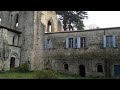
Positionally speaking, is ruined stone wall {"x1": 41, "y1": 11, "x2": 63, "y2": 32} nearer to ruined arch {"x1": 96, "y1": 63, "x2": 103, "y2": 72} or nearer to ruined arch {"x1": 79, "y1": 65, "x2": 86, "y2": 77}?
ruined arch {"x1": 79, "y1": 65, "x2": 86, "y2": 77}

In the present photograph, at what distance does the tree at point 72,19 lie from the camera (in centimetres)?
3366

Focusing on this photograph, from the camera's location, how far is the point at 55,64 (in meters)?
22.5

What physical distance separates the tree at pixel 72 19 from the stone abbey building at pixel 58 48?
740cm

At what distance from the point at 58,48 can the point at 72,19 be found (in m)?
12.6

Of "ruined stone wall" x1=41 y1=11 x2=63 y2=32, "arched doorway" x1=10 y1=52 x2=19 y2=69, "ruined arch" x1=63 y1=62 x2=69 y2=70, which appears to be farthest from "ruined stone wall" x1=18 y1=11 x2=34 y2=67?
"ruined arch" x1=63 y1=62 x2=69 y2=70

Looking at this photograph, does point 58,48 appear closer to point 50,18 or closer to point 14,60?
Result: point 14,60

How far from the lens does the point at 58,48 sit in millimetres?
22609

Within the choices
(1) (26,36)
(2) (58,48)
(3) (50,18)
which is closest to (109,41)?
(2) (58,48)

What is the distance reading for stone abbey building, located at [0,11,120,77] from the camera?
19.5 m

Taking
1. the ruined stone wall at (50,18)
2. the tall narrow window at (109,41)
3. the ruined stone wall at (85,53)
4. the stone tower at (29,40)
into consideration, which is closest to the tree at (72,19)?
the ruined stone wall at (50,18)

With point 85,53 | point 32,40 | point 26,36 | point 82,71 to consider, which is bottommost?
point 82,71

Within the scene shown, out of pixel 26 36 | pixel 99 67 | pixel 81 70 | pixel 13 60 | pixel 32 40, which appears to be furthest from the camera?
pixel 26 36
